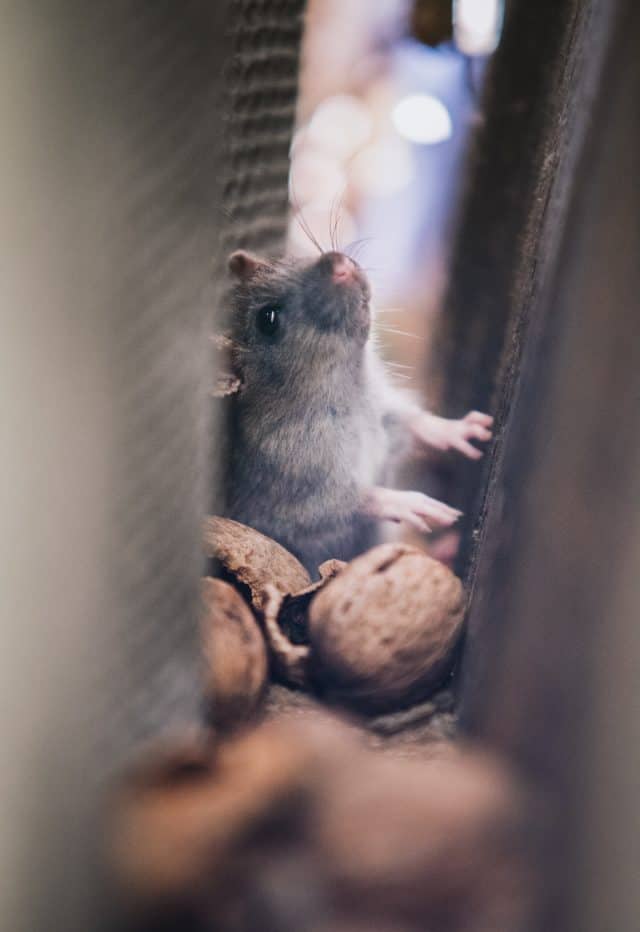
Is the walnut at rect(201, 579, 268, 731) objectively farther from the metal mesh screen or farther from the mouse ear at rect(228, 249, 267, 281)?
the mouse ear at rect(228, 249, 267, 281)

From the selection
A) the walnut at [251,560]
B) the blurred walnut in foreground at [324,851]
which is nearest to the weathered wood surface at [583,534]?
the blurred walnut in foreground at [324,851]

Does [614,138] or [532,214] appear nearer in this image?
[614,138]

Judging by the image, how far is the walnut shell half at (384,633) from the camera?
517 millimetres

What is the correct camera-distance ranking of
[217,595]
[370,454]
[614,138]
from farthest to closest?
[370,454]
[217,595]
[614,138]

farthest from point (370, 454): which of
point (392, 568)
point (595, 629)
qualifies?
point (595, 629)

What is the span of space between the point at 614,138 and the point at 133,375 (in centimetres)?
27

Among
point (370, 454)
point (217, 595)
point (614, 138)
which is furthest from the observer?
point (370, 454)

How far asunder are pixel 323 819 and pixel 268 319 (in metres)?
0.33

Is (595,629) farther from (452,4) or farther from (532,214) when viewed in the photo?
(452,4)

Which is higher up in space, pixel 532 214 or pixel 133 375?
pixel 532 214

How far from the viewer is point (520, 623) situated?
1.55 ft

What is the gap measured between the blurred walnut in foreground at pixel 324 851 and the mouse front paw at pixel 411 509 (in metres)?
0.16

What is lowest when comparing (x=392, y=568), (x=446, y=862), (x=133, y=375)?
(x=446, y=862)

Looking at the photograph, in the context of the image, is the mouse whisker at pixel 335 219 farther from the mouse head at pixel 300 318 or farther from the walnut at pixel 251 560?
the walnut at pixel 251 560
